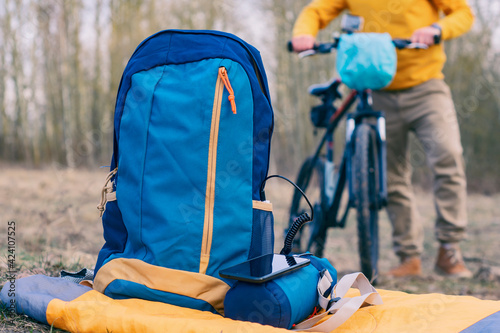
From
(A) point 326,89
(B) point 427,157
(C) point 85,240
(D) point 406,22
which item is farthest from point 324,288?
(C) point 85,240

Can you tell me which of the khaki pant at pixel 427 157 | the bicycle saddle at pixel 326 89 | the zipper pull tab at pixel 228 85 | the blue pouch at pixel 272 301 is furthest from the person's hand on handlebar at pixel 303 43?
the blue pouch at pixel 272 301

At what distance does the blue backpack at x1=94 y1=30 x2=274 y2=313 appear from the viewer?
1416 mm

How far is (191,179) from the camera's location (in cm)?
144

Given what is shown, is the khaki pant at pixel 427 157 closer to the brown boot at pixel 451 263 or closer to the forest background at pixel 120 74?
the brown boot at pixel 451 263

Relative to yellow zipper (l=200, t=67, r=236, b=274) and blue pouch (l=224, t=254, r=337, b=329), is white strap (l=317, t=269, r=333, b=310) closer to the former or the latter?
blue pouch (l=224, t=254, r=337, b=329)

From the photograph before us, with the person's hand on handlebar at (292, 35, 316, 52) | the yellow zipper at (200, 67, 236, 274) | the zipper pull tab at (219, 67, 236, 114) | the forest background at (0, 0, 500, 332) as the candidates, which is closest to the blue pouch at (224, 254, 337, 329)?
the yellow zipper at (200, 67, 236, 274)

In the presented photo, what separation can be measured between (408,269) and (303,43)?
5.08 feet

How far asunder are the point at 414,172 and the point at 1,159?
1098 cm

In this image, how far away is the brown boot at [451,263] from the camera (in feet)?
9.68

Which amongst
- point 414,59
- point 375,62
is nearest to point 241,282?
point 375,62

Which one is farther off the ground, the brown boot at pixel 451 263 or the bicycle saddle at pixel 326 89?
the bicycle saddle at pixel 326 89

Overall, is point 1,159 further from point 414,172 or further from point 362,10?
point 362,10

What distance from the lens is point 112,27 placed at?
1208 centimetres

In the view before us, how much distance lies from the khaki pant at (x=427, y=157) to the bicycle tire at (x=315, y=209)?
19.7 inches
